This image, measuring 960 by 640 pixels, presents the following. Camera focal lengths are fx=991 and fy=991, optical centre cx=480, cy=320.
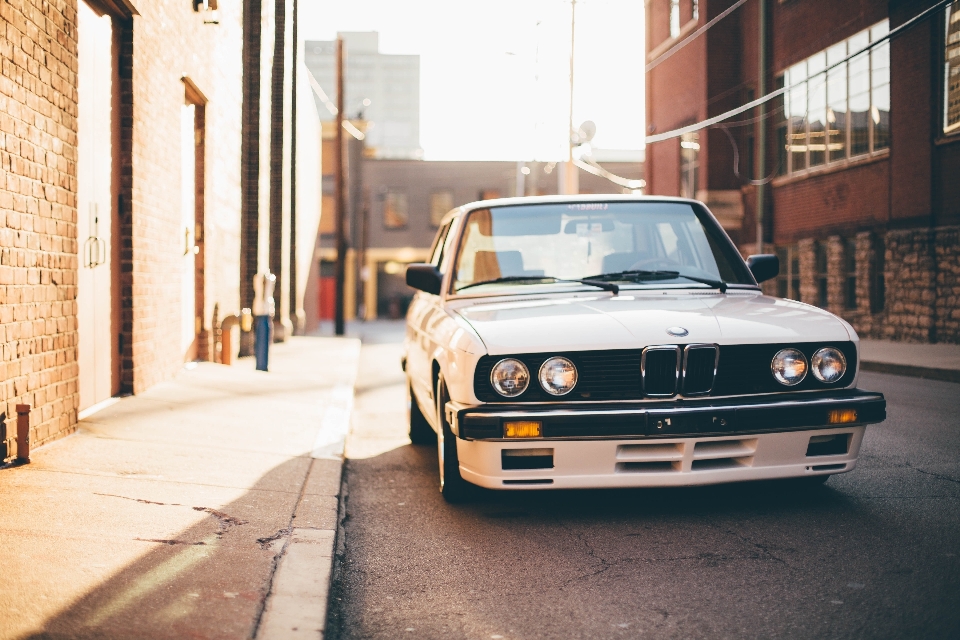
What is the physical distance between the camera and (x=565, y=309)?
5012mm

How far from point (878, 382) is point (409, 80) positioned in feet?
529

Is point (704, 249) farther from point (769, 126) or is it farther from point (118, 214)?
point (769, 126)

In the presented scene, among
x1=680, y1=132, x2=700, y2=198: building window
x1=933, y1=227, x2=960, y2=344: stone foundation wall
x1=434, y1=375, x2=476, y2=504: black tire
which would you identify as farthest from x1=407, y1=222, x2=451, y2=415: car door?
x1=680, y1=132, x2=700, y2=198: building window

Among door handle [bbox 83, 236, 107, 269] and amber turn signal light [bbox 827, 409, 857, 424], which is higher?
door handle [bbox 83, 236, 107, 269]

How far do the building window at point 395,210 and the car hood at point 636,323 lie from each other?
46685mm

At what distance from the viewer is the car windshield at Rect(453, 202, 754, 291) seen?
5.77 meters

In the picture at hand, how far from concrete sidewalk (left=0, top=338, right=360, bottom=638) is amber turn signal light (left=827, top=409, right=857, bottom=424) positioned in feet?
7.81

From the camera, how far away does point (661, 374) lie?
14.9 ft

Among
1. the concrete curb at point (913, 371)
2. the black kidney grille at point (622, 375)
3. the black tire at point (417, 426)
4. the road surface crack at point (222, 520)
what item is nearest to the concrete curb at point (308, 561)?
the road surface crack at point (222, 520)

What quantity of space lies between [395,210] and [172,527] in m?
47.7

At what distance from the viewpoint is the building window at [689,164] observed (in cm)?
2731

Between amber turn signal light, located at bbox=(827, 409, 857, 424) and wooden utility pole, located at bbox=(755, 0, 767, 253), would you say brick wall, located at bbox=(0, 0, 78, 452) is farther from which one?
wooden utility pole, located at bbox=(755, 0, 767, 253)

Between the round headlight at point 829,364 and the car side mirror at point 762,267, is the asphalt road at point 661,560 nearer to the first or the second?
the round headlight at point 829,364

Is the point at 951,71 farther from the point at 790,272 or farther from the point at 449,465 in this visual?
the point at 449,465
